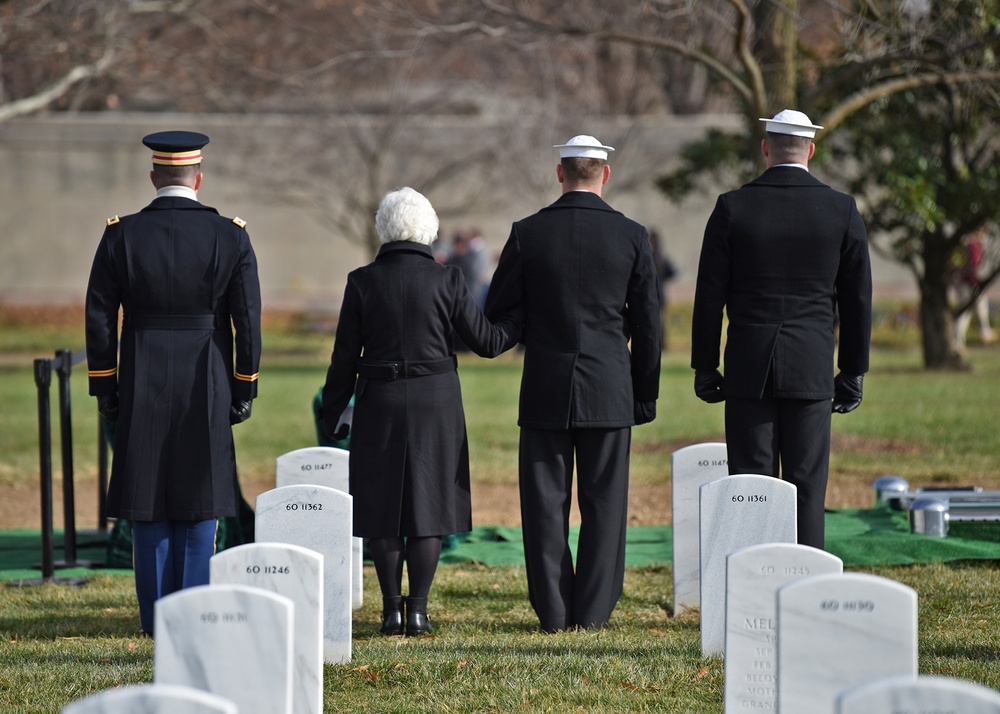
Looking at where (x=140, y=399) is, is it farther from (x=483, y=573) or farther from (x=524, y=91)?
(x=524, y=91)

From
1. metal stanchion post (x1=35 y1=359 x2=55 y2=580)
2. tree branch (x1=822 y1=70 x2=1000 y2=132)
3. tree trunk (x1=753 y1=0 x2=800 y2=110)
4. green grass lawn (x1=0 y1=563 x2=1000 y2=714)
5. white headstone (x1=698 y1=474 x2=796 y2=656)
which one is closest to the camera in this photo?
green grass lawn (x1=0 y1=563 x2=1000 y2=714)

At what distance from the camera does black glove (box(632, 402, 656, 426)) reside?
18.9ft

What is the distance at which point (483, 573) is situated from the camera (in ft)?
24.2

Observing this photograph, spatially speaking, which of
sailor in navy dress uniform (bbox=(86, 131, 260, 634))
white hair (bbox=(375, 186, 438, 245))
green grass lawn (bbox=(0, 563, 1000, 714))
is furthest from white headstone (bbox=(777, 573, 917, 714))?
sailor in navy dress uniform (bbox=(86, 131, 260, 634))

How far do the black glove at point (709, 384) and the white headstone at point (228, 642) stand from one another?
111 inches

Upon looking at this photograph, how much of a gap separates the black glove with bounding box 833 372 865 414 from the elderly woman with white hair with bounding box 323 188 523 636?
150 centimetres

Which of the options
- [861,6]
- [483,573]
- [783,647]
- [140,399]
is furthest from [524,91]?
[783,647]

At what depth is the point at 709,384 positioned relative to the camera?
18.8ft

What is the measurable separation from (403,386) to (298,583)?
1.70m

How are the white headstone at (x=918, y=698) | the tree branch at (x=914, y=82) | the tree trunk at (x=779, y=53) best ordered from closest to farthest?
the white headstone at (x=918, y=698) → the tree branch at (x=914, y=82) → the tree trunk at (x=779, y=53)

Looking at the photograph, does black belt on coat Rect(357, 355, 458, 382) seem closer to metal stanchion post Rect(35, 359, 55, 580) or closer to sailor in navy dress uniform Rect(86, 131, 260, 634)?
sailor in navy dress uniform Rect(86, 131, 260, 634)

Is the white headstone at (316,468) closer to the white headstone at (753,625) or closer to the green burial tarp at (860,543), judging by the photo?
the green burial tarp at (860,543)

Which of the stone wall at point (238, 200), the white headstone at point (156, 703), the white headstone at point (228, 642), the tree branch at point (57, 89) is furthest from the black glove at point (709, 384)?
the stone wall at point (238, 200)

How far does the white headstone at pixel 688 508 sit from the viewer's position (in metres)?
6.30
